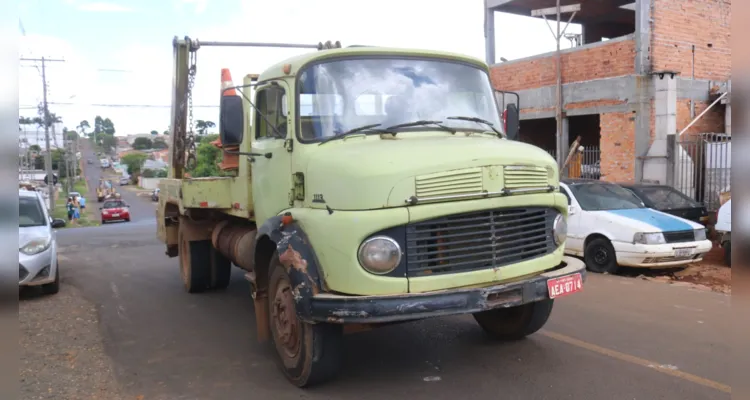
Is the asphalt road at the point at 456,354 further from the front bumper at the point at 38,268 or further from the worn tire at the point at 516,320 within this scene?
the front bumper at the point at 38,268

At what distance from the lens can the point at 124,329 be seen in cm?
660

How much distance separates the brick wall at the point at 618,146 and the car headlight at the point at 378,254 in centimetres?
1221

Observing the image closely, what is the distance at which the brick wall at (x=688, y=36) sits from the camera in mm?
14320

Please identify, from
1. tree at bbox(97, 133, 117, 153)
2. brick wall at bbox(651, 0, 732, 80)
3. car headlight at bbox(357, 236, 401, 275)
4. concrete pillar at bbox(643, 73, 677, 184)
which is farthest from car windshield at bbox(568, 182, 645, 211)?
tree at bbox(97, 133, 117, 153)

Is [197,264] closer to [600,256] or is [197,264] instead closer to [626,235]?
[600,256]

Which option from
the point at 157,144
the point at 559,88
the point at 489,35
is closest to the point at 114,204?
the point at 489,35

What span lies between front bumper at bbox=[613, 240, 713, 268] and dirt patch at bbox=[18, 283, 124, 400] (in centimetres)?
732

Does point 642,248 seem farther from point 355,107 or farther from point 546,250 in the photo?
point 355,107

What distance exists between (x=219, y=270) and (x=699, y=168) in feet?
36.2

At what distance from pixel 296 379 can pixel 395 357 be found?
1.07m

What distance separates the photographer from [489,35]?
1855cm

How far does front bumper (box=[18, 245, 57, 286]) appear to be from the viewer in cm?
799

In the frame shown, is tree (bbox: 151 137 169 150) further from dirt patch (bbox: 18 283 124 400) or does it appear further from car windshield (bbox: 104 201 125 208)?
dirt patch (bbox: 18 283 124 400)

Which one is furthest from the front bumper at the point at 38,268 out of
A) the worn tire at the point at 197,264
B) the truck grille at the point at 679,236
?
the truck grille at the point at 679,236
